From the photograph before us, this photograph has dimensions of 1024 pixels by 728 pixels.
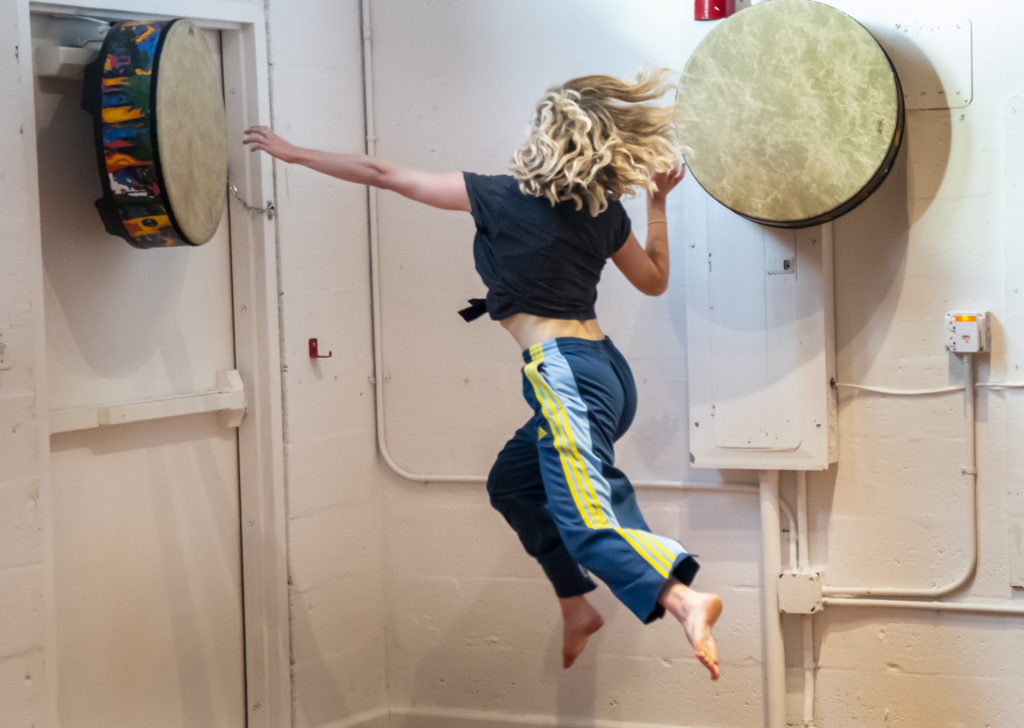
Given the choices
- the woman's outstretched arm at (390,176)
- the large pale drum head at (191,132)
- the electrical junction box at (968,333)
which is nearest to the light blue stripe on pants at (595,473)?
the woman's outstretched arm at (390,176)

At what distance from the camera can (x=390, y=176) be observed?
7.43ft

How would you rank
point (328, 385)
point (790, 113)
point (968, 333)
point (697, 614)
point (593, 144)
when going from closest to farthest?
point (697, 614), point (593, 144), point (790, 113), point (968, 333), point (328, 385)

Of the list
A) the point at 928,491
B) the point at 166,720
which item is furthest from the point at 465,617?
the point at 928,491

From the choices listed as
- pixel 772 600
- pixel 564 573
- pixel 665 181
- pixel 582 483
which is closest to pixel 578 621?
pixel 564 573

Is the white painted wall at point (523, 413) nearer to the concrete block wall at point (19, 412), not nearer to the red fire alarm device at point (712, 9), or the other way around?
the red fire alarm device at point (712, 9)

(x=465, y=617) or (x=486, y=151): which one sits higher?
(x=486, y=151)

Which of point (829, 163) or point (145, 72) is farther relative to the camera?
point (829, 163)

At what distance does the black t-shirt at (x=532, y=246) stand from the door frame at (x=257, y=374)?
89 centimetres

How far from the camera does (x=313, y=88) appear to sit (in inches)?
117

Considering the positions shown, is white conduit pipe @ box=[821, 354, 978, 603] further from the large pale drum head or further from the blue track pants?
the large pale drum head

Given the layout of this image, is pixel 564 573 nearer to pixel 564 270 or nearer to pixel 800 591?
pixel 564 270

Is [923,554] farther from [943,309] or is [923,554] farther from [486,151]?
[486,151]

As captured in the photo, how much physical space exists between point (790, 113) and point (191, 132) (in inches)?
55.6

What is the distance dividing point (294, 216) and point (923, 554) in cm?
194
